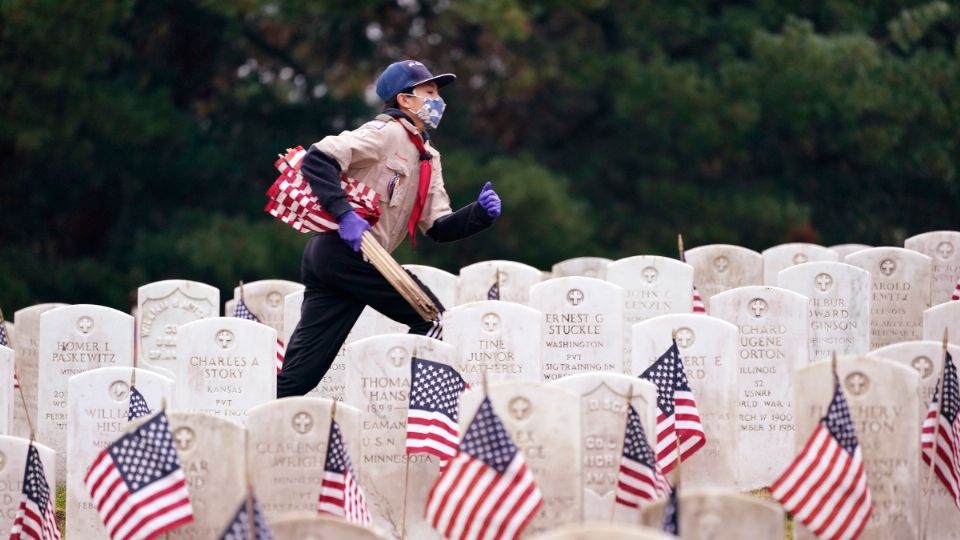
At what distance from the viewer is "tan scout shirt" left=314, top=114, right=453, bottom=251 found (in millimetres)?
8188

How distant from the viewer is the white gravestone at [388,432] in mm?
8008

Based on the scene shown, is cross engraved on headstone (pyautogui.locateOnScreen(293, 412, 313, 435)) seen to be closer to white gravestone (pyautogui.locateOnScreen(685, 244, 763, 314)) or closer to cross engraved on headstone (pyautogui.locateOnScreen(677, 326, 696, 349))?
cross engraved on headstone (pyautogui.locateOnScreen(677, 326, 696, 349))

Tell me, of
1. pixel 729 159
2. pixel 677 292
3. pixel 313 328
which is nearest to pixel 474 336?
pixel 313 328

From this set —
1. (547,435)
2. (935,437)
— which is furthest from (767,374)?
(547,435)

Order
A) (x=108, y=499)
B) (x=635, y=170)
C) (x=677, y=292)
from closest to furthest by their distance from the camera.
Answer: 1. (x=108, y=499)
2. (x=677, y=292)
3. (x=635, y=170)

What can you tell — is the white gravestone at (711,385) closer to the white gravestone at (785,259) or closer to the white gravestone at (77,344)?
the white gravestone at (77,344)

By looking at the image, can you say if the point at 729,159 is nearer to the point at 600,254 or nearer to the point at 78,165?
the point at 600,254

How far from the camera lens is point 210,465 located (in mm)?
6613

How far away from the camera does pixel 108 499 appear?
6605 millimetres

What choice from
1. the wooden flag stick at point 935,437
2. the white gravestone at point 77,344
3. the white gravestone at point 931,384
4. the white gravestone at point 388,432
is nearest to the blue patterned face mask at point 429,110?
the white gravestone at point 388,432

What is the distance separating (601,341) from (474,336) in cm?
103

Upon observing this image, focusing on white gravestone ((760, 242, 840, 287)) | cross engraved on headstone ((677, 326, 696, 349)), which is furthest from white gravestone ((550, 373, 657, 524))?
white gravestone ((760, 242, 840, 287))

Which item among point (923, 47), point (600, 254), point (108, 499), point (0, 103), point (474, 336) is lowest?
point (108, 499)

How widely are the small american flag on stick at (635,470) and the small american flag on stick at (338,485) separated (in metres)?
1.15
